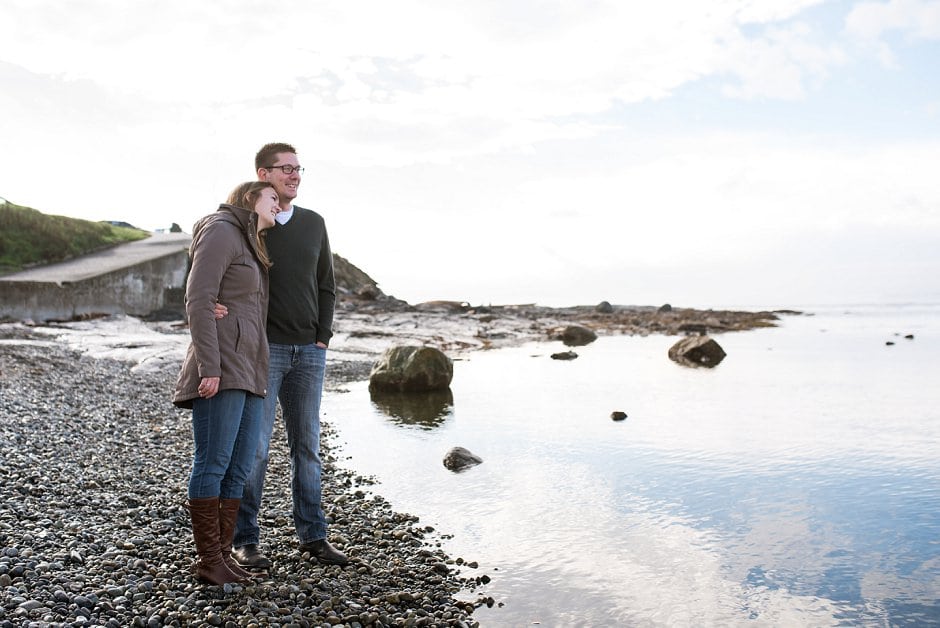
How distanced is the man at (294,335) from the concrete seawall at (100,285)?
23.7m

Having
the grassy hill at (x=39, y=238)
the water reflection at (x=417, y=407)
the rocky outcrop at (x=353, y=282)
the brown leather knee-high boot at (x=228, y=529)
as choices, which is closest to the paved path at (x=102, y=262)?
the grassy hill at (x=39, y=238)

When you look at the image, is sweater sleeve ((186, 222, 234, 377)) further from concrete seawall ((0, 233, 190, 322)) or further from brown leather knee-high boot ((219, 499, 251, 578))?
concrete seawall ((0, 233, 190, 322))

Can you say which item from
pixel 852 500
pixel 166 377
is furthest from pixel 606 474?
pixel 166 377

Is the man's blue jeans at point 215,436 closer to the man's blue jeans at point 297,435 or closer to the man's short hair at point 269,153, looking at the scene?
the man's blue jeans at point 297,435

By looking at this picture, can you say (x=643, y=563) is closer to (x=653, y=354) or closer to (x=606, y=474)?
(x=606, y=474)

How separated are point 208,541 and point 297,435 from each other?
1059mm

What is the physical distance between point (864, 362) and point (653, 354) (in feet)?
27.2

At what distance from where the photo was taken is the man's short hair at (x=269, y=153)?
547cm

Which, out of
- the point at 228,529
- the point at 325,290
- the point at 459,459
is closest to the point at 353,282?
the point at 459,459

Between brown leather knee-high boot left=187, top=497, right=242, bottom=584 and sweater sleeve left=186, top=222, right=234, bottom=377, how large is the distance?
0.95m

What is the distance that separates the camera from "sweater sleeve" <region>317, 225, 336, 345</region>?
5.79 meters

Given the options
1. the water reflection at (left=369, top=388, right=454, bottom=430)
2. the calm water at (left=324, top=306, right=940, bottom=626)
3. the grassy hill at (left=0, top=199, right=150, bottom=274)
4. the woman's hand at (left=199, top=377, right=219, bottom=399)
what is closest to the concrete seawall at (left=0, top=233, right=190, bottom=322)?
the grassy hill at (left=0, top=199, right=150, bottom=274)

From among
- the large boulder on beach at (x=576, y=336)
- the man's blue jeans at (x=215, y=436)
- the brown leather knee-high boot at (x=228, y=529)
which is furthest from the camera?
the large boulder on beach at (x=576, y=336)

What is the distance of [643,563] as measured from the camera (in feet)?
24.3
